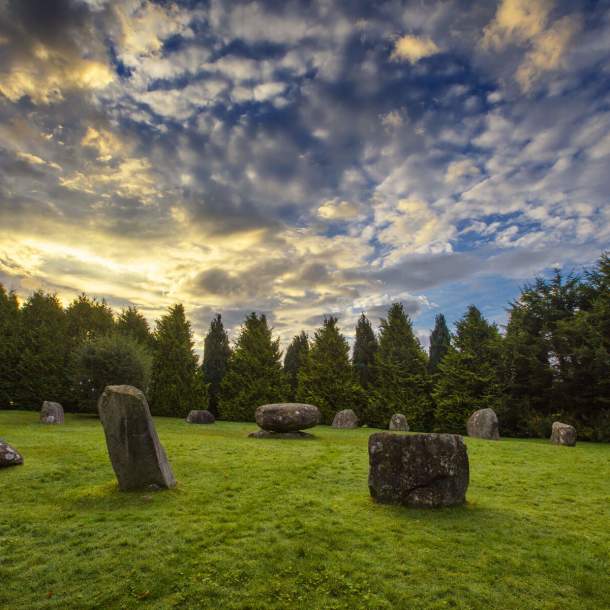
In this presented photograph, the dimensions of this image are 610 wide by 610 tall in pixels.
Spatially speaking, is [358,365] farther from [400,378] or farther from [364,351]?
[400,378]

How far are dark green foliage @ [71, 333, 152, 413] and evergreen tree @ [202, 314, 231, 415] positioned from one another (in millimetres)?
11532

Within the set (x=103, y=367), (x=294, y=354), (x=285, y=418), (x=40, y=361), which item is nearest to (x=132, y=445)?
(x=285, y=418)

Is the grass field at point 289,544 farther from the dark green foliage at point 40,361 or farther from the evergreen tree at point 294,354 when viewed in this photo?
the evergreen tree at point 294,354

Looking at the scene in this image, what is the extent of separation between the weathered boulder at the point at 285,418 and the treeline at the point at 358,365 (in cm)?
1263

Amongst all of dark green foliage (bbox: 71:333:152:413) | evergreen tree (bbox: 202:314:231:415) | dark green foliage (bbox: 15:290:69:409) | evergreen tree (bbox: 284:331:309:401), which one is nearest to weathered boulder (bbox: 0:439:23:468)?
dark green foliage (bbox: 71:333:152:413)

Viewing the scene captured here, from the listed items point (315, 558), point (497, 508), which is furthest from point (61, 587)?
point (497, 508)

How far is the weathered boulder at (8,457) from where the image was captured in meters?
10.3

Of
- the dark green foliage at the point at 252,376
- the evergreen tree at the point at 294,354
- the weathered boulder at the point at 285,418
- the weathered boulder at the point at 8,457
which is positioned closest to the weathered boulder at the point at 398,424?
the weathered boulder at the point at 285,418

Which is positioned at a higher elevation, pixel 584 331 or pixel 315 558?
pixel 584 331

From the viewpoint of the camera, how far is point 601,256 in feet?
78.0

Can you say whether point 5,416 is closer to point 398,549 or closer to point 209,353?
point 209,353

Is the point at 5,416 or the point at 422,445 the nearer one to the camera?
the point at 422,445

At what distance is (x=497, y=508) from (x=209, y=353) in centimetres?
3758

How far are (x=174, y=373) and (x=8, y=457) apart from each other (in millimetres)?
25300
